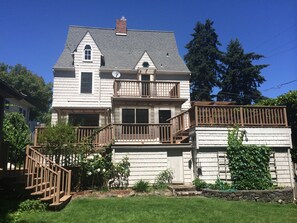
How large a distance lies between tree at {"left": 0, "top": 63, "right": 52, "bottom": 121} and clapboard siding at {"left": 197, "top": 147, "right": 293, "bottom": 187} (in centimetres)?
3380

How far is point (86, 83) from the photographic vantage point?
62.8 feet

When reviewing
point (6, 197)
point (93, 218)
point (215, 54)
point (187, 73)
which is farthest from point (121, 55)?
point (215, 54)

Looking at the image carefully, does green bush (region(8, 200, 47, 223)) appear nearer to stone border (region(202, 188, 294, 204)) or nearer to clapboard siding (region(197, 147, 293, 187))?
stone border (region(202, 188, 294, 204))

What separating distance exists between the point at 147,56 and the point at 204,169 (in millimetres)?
11297

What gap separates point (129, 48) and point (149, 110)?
744 centimetres

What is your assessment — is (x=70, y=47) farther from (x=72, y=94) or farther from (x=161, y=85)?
(x=161, y=85)

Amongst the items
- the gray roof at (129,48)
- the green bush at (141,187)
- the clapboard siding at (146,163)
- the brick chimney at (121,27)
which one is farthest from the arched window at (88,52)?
the green bush at (141,187)

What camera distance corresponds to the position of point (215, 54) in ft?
118

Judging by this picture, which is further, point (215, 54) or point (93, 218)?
point (215, 54)

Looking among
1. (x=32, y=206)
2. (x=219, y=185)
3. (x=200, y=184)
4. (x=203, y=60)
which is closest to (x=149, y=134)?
(x=200, y=184)

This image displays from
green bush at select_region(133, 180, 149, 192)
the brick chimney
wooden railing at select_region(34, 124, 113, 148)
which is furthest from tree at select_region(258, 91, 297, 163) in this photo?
the brick chimney

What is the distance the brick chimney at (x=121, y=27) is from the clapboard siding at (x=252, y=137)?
1500 cm

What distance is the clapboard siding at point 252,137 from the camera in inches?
465

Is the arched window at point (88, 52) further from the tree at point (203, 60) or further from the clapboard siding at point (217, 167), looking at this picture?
the tree at point (203, 60)
